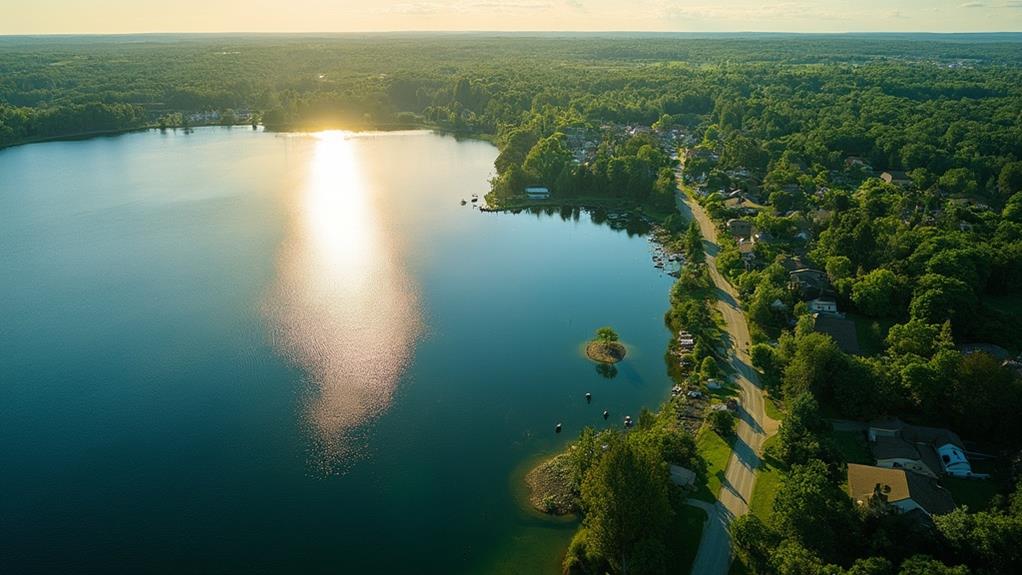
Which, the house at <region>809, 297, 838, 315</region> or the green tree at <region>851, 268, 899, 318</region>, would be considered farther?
the house at <region>809, 297, 838, 315</region>

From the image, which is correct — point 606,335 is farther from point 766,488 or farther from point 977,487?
point 977,487

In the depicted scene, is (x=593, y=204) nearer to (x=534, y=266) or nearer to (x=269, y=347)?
(x=534, y=266)

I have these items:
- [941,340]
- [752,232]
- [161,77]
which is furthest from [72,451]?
[161,77]

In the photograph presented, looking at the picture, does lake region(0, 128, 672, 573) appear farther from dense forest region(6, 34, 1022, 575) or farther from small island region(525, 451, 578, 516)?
dense forest region(6, 34, 1022, 575)

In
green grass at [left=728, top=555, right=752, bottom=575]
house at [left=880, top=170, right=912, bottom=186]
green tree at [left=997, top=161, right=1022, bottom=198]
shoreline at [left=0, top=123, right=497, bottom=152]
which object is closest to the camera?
green grass at [left=728, top=555, right=752, bottom=575]

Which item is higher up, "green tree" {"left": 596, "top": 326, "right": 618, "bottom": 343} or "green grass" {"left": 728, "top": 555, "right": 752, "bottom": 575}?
"green tree" {"left": 596, "top": 326, "right": 618, "bottom": 343}

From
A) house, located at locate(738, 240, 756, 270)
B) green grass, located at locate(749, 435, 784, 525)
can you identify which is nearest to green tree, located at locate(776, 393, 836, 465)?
green grass, located at locate(749, 435, 784, 525)

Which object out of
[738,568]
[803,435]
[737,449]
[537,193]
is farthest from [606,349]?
[537,193]
